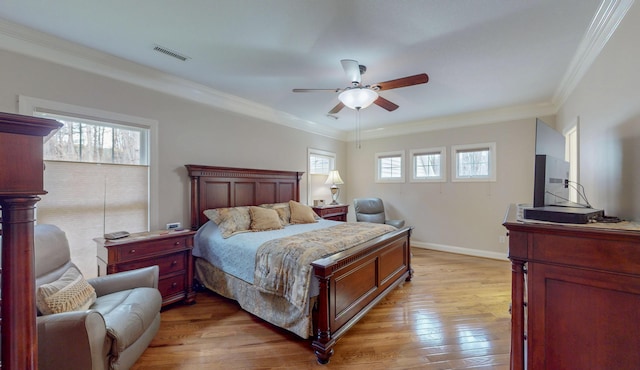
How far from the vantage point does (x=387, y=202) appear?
559 cm

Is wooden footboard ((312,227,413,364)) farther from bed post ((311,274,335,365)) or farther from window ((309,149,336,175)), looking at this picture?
window ((309,149,336,175))

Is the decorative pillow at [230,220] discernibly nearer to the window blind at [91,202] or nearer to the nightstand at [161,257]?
the nightstand at [161,257]

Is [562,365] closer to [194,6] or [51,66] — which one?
[194,6]

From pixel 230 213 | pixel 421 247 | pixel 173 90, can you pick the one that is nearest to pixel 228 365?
pixel 230 213

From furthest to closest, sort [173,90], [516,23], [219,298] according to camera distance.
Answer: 1. [173,90]
2. [219,298]
3. [516,23]

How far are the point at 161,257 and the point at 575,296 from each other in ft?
10.5

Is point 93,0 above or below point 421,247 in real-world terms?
above

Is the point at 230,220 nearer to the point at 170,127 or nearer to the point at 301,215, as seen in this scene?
the point at 301,215

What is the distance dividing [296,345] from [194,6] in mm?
2765

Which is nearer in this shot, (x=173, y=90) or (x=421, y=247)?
(x=173, y=90)

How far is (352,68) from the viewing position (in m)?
2.42

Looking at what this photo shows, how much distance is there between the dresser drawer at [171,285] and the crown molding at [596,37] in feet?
14.1

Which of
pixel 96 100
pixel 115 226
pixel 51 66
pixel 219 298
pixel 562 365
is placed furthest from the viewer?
pixel 219 298

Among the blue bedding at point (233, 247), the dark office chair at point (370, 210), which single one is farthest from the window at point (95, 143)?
the dark office chair at point (370, 210)
